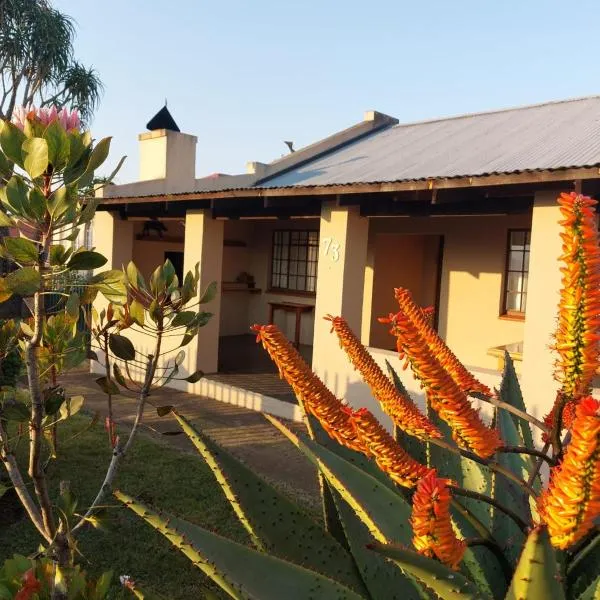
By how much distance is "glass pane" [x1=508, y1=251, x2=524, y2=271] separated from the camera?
380 inches

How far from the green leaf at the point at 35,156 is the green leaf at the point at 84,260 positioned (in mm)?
298

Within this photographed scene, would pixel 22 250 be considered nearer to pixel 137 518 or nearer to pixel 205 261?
pixel 137 518

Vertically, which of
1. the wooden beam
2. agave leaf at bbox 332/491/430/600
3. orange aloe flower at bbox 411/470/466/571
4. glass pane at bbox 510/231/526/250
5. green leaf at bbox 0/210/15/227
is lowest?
agave leaf at bbox 332/491/430/600

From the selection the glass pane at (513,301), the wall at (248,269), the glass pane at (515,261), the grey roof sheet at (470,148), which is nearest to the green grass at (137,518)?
the grey roof sheet at (470,148)

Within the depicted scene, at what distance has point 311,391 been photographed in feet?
3.17

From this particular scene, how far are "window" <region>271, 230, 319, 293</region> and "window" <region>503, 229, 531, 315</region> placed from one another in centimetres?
498

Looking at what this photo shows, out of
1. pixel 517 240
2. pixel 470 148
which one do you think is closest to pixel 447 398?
pixel 470 148

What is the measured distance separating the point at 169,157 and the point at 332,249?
5325 millimetres

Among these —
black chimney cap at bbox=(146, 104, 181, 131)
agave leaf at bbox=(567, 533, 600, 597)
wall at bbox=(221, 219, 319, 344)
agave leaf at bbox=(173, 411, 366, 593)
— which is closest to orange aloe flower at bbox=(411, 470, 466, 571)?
agave leaf at bbox=(567, 533, 600, 597)

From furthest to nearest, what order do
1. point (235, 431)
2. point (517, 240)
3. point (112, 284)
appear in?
1. point (517, 240)
2. point (235, 431)
3. point (112, 284)

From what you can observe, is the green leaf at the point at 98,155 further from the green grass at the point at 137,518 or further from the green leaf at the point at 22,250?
the green grass at the point at 137,518

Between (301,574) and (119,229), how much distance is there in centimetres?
1100

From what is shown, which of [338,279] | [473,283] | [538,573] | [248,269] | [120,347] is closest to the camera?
[538,573]

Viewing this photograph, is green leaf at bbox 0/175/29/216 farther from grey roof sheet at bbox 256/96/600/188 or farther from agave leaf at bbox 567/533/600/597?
grey roof sheet at bbox 256/96/600/188
